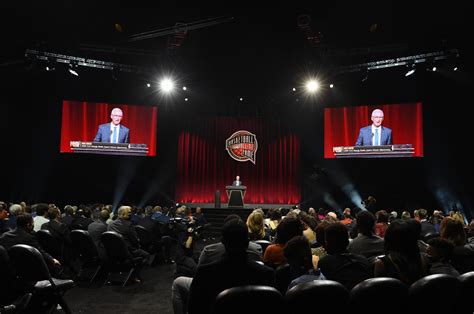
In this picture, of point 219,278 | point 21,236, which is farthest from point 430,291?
point 21,236

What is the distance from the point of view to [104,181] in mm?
13570

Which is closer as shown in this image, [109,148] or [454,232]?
[454,232]

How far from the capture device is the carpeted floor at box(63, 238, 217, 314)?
4.27 m

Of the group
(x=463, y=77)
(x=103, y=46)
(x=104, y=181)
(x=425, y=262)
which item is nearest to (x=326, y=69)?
(x=463, y=77)

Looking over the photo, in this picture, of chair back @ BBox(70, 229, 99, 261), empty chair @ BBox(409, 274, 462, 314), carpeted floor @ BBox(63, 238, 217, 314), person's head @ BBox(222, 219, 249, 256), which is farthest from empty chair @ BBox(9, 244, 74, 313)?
empty chair @ BBox(409, 274, 462, 314)

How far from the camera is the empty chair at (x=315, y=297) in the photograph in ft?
6.19

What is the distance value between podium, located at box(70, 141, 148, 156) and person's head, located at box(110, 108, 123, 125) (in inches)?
33.7

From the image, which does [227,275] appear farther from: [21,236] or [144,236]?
[144,236]

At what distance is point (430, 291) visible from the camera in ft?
6.93

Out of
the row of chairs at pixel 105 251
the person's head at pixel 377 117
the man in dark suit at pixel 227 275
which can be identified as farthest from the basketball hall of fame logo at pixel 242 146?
the man in dark suit at pixel 227 275

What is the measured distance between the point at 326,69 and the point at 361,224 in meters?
9.09

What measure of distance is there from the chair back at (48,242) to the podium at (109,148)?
8275 mm

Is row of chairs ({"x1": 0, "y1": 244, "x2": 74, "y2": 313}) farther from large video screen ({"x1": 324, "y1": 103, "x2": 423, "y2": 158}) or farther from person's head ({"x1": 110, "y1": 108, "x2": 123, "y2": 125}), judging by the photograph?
large video screen ({"x1": 324, "y1": 103, "x2": 423, "y2": 158})

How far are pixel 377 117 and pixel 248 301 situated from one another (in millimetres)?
11798
